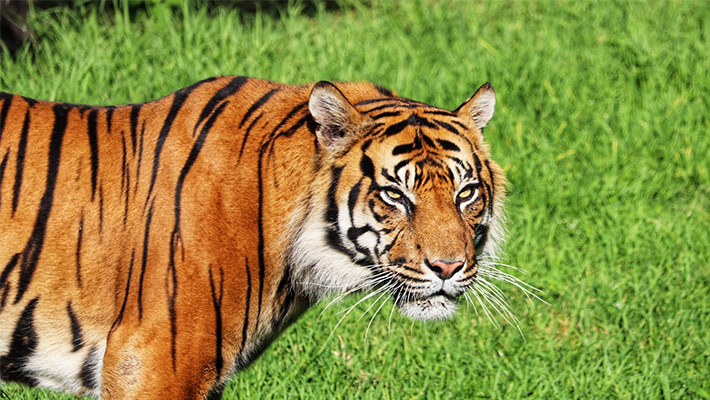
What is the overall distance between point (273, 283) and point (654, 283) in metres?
2.00

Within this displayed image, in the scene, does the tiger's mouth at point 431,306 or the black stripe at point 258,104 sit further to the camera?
the black stripe at point 258,104

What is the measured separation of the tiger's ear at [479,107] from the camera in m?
2.66

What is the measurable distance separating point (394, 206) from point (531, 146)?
2.35m

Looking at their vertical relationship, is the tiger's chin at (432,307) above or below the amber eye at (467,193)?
below

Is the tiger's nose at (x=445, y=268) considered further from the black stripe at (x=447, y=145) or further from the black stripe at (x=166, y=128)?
the black stripe at (x=166, y=128)

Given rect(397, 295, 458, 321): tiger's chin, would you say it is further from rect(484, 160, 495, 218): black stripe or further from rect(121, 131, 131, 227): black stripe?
rect(121, 131, 131, 227): black stripe

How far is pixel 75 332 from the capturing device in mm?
2516

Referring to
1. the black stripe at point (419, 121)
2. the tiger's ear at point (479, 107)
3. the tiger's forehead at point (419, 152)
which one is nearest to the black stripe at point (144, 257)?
the tiger's forehead at point (419, 152)

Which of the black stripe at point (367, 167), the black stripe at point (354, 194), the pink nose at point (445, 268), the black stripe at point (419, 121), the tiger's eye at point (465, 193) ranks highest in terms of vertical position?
the black stripe at point (419, 121)

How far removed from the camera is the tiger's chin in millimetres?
2514

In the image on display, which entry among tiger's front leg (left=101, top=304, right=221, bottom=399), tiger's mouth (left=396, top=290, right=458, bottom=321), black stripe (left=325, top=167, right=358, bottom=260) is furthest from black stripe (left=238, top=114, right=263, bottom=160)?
tiger's mouth (left=396, top=290, right=458, bottom=321)

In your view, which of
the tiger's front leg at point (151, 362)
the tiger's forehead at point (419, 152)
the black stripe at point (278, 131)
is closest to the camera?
the tiger's front leg at point (151, 362)

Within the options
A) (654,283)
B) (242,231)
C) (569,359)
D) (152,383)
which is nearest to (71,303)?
(152,383)

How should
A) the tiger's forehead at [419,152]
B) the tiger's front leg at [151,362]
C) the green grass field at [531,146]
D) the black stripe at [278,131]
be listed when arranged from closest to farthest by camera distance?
the tiger's front leg at [151,362], the tiger's forehead at [419,152], the black stripe at [278,131], the green grass field at [531,146]
